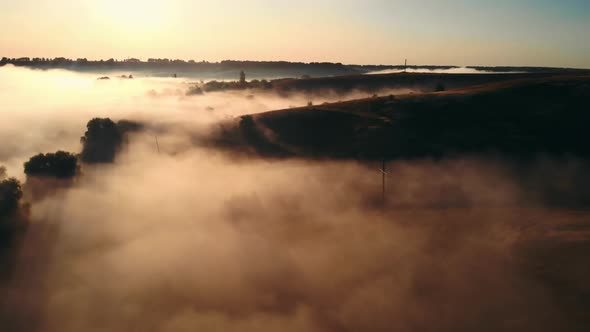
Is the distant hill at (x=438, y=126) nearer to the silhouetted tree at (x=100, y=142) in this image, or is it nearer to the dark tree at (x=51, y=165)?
the silhouetted tree at (x=100, y=142)

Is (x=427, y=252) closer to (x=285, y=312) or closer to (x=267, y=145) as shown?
(x=285, y=312)

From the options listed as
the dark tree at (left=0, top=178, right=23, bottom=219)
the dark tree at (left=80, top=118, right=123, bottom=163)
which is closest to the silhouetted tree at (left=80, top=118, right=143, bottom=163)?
the dark tree at (left=80, top=118, right=123, bottom=163)

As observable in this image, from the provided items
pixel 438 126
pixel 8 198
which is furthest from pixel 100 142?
pixel 438 126

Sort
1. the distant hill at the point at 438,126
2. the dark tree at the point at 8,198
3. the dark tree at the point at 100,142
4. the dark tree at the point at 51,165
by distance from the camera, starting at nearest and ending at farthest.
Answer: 1. the dark tree at the point at 8,198
2. the dark tree at the point at 51,165
3. the distant hill at the point at 438,126
4. the dark tree at the point at 100,142

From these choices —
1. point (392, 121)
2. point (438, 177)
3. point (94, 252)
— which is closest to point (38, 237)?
point (94, 252)

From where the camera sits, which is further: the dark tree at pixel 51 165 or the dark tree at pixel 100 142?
the dark tree at pixel 100 142

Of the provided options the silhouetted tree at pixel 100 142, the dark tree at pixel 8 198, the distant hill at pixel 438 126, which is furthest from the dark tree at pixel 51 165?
the distant hill at pixel 438 126
